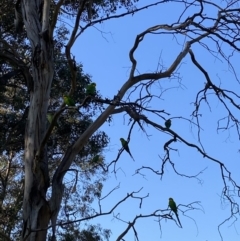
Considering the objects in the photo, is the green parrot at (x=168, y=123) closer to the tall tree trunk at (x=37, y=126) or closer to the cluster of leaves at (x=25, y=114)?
the tall tree trunk at (x=37, y=126)

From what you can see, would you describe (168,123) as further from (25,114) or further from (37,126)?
(25,114)

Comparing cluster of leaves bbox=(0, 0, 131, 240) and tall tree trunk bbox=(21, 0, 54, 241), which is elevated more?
cluster of leaves bbox=(0, 0, 131, 240)

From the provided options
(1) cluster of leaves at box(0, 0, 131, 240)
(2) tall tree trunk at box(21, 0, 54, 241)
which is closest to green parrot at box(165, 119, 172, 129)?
(2) tall tree trunk at box(21, 0, 54, 241)

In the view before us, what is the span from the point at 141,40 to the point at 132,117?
689 mm

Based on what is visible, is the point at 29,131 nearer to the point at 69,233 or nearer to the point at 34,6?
the point at 34,6

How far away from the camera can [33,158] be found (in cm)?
471

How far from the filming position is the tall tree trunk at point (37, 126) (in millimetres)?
4512

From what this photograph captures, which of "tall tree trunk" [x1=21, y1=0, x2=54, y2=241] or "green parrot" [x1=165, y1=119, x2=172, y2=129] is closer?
"green parrot" [x1=165, y1=119, x2=172, y2=129]

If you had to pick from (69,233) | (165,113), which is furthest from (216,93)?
(69,233)

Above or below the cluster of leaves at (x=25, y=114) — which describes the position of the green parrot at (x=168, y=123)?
below

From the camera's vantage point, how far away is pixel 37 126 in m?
4.87

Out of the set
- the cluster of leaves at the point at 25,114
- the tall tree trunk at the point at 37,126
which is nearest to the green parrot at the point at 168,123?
the tall tree trunk at the point at 37,126

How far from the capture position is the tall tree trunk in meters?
4.51

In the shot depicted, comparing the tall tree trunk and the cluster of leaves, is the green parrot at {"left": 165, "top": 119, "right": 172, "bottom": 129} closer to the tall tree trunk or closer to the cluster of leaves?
the tall tree trunk
